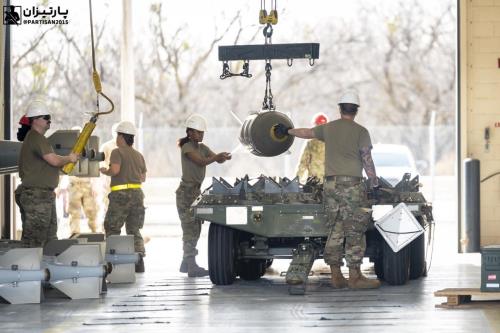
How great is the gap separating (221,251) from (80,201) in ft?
20.2

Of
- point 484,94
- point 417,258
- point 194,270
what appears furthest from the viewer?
point 484,94

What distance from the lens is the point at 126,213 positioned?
15070 mm

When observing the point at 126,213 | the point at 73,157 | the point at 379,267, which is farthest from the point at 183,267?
the point at 73,157

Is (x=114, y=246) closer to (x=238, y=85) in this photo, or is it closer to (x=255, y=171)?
A: (x=255, y=171)

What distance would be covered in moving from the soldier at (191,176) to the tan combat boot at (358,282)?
87.5 inches

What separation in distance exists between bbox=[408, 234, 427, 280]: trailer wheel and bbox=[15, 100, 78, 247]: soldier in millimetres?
3634

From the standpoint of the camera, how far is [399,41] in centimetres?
3906

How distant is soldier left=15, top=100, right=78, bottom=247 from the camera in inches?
505

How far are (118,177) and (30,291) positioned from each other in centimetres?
344

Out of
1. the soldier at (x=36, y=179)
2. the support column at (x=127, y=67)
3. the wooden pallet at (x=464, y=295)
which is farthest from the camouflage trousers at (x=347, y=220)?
the support column at (x=127, y=67)

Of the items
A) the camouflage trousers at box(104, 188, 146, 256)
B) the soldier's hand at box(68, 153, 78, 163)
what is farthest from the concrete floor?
the soldier's hand at box(68, 153, 78, 163)

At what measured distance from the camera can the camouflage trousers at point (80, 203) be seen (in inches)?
734

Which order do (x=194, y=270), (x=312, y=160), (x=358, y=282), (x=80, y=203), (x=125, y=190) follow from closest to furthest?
(x=358, y=282)
(x=194, y=270)
(x=125, y=190)
(x=312, y=160)
(x=80, y=203)

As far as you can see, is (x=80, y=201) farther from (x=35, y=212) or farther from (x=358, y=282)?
(x=358, y=282)
